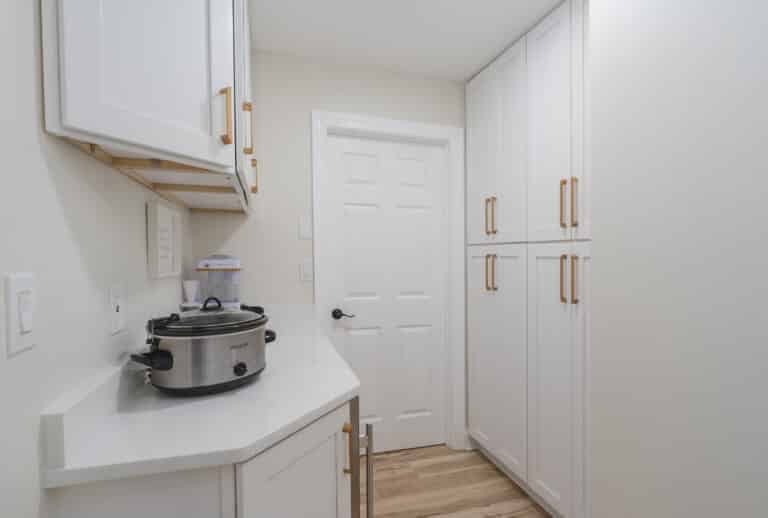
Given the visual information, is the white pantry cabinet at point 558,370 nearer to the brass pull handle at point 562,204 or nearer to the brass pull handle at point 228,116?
the brass pull handle at point 562,204

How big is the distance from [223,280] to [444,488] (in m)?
1.66

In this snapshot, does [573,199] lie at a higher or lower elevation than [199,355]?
higher

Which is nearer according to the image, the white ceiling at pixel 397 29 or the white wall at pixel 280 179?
the white ceiling at pixel 397 29

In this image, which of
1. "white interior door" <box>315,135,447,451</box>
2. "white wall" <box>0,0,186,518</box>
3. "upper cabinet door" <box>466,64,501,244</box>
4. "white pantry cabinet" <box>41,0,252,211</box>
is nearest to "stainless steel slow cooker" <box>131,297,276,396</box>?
"white wall" <box>0,0,186,518</box>

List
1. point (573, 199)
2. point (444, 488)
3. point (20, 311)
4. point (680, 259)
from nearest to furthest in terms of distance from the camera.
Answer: point (20, 311)
point (680, 259)
point (573, 199)
point (444, 488)

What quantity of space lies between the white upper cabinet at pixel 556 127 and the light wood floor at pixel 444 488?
1.37 meters

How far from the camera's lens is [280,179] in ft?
7.18

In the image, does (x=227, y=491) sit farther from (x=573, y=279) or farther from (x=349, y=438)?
(x=573, y=279)

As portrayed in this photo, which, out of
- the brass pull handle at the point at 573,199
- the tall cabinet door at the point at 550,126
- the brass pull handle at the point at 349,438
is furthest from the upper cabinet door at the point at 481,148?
the brass pull handle at the point at 349,438

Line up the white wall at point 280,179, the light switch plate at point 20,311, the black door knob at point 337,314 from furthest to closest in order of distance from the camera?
the black door knob at point 337,314
the white wall at point 280,179
the light switch plate at point 20,311

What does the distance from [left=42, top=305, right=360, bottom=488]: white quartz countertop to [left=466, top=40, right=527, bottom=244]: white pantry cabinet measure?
139cm

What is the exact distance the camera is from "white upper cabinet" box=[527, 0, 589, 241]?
5.27ft

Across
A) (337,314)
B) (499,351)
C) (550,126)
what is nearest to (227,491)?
(337,314)

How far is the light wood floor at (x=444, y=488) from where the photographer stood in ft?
6.05
